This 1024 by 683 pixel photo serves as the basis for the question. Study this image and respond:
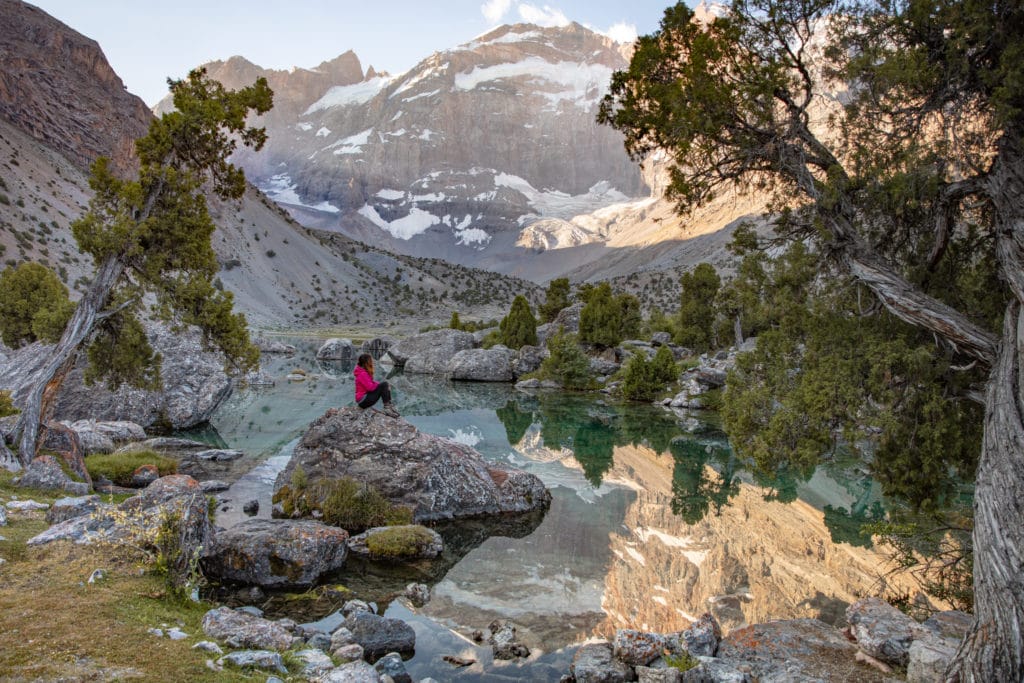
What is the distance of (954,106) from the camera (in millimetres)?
7910

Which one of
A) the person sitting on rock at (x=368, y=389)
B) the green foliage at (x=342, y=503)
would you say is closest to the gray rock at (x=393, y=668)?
the green foliage at (x=342, y=503)

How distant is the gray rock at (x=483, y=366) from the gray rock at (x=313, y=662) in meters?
32.5

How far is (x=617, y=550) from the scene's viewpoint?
11.6 m

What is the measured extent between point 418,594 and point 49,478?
22.1 feet

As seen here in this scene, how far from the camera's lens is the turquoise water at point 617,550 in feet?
28.4

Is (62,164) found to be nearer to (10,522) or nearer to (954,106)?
(10,522)

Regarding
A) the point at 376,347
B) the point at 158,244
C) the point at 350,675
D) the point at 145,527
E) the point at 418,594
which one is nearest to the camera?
the point at 350,675

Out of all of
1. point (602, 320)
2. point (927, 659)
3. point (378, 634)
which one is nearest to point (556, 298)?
point (602, 320)

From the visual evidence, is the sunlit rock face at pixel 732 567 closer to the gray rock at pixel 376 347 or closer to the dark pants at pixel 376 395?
the dark pants at pixel 376 395

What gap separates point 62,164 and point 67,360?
70.1 meters

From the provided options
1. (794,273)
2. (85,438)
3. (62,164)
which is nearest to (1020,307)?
(794,273)

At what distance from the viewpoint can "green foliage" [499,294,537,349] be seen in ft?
142

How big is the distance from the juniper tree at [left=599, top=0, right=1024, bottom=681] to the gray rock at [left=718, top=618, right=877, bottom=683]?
3331 mm

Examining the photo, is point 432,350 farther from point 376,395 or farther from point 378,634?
point 378,634
